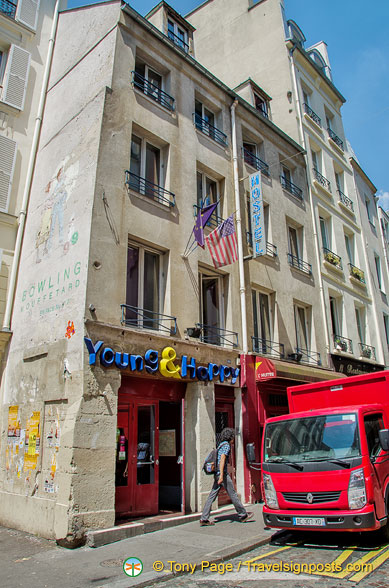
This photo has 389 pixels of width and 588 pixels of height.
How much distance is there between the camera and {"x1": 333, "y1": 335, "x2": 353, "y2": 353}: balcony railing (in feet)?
53.2

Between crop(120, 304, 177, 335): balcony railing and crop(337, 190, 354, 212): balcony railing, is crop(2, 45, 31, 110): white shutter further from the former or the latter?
crop(337, 190, 354, 212): balcony railing

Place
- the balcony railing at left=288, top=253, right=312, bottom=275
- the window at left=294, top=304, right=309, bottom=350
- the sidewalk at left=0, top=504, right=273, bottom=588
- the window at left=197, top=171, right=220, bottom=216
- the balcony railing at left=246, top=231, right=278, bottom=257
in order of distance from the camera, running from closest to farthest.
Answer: the sidewalk at left=0, top=504, right=273, bottom=588 < the window at left=197, top=171, right=220, bottom=216 < the balcony railing at left=246, top=231, right=278, bottom=257 < the window at left=294, top=304, right=309, bottom=350 < the balcony railing at left=288, top=253, right=312, bottom=275

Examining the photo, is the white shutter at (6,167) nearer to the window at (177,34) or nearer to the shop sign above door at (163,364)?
the shop sign above door at (163,364)

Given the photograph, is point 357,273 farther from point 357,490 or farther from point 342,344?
point 357,490

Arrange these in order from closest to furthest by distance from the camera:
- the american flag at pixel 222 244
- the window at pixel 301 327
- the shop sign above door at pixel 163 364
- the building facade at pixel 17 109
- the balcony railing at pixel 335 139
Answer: the shop sign above door at pixel 163 364 → the american flag at pixel 222 244 → the building facade at pixel 17 109 → the window at pixel 301 327 → the balcony railing at pixel 335 139

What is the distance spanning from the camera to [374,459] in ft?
21.6

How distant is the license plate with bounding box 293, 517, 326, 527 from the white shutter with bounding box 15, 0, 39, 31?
572 inches

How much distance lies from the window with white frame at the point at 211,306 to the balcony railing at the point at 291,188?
6.01 meters

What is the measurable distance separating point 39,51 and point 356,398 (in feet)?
43.0

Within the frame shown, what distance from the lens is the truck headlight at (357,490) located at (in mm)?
6051

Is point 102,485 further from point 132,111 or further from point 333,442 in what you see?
point 132,111

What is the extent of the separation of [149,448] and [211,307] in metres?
4.17

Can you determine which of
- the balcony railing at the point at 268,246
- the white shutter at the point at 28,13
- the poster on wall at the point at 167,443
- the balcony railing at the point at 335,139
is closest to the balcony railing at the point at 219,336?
the poster on wall at the point at 167,443

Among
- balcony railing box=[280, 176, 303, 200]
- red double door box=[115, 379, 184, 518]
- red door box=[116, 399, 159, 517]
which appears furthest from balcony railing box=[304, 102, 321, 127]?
red door box=[116, 399, 159, 517]
